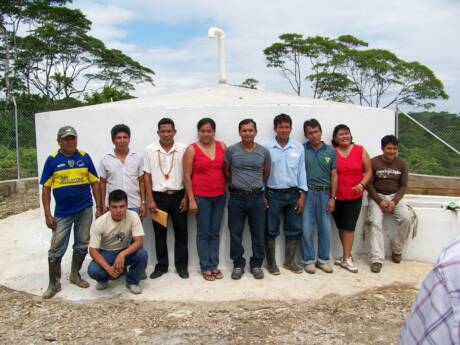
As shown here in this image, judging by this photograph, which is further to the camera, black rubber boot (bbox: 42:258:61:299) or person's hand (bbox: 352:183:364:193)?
person's hand (bbox: 352:183:364:193)

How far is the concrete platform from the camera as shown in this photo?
387cm

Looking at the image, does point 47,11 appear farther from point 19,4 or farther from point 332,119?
point 332,119

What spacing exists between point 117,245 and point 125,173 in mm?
702

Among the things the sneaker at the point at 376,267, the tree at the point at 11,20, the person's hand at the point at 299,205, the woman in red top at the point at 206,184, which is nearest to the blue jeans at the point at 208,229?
the woman in red top at the point at 206,184

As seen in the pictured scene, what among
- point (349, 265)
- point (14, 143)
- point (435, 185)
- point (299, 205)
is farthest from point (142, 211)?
point (435, 185)

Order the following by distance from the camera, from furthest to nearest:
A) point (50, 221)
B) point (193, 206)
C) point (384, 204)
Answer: point (384, 204), point (193, 206), point (50, 221)

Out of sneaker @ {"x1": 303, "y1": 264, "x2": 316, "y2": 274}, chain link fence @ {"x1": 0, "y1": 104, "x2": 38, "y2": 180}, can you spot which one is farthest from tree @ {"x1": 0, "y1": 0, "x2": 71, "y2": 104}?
sneaker @ {"x1": 303, "y1": 264, "x2": 316, "y2": 274}

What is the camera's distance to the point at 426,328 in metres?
0.87

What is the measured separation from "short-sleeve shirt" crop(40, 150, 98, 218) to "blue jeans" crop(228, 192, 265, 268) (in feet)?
4.61

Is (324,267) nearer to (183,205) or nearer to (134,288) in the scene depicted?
(183,205)

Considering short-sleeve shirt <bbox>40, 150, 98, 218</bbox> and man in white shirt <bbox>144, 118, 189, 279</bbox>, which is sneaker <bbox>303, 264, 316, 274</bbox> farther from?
short-sleeve shirt <bbox>40, 150, 98, 218</bbox>

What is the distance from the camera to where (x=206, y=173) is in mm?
4062

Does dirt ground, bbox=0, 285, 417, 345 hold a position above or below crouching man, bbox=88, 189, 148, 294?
below

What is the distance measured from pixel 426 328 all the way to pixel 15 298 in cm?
395
